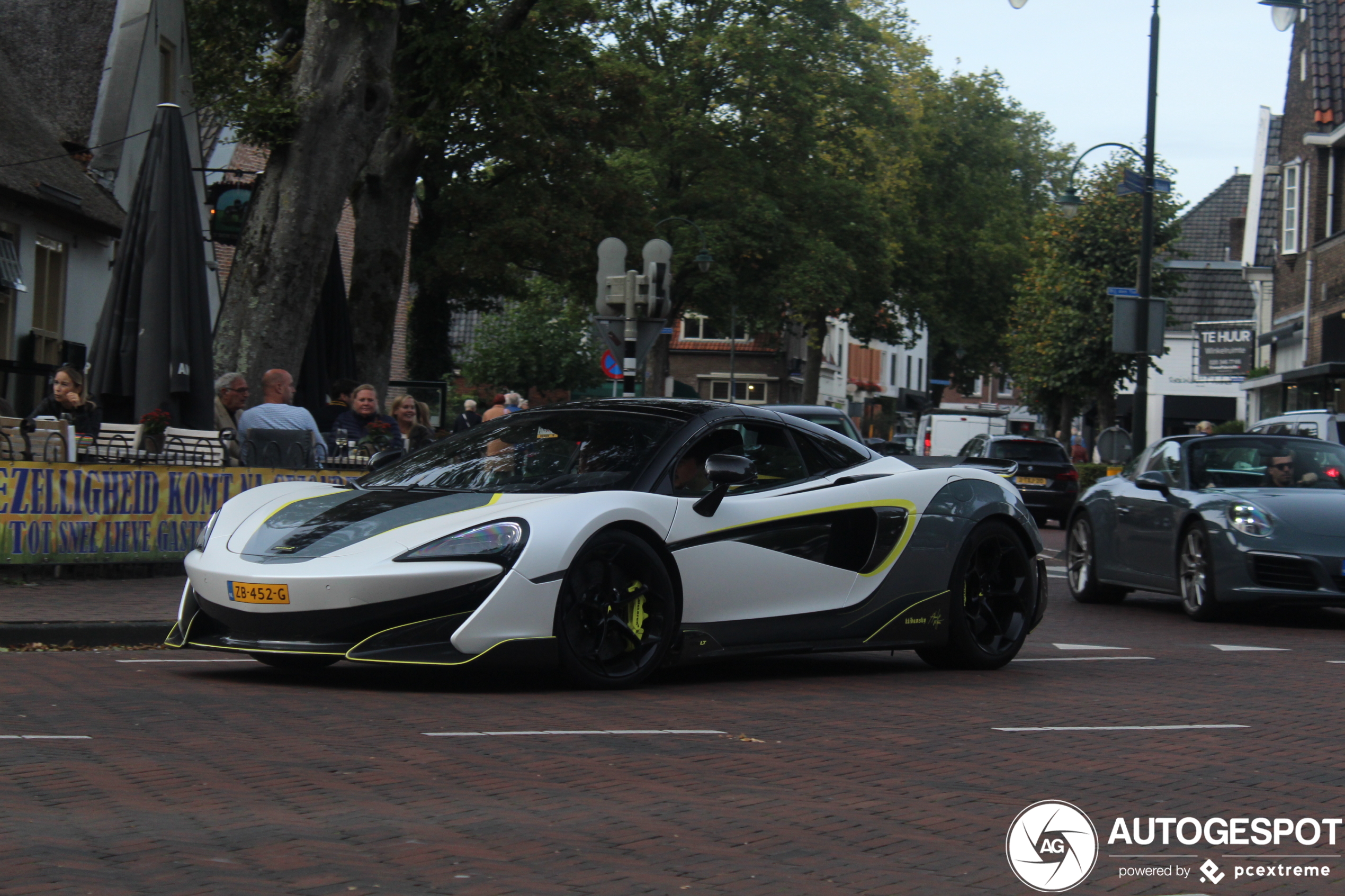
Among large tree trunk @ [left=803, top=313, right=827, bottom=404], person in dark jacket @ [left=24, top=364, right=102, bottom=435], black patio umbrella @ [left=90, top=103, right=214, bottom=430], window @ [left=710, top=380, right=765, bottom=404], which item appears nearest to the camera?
person in dark jacket @ [left=24, top=364, right=102, bottom=435]

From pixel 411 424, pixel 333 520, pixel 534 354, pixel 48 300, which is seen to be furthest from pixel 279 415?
pixel 534 354

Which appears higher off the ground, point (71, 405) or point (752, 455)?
point (71, 405)

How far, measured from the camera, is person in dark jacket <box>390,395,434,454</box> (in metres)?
15.7

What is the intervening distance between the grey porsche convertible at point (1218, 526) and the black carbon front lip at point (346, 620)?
7.43 meters

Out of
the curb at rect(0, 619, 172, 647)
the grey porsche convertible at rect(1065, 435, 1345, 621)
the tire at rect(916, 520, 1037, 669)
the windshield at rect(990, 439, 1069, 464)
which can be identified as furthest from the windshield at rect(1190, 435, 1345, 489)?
the windshield at rect(990, 439, 1069, 464)

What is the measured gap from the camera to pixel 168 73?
2981 cm

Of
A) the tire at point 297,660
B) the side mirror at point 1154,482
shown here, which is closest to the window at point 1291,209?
the side mirror at point 1154,482

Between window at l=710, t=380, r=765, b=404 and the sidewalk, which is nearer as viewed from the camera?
the sidewalk

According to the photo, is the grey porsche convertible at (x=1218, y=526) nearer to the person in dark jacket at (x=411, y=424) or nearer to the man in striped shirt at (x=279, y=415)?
the person in dark jacket at (x=411, y=424)

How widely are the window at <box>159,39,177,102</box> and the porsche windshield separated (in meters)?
23.0

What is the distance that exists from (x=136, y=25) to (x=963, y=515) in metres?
21.8

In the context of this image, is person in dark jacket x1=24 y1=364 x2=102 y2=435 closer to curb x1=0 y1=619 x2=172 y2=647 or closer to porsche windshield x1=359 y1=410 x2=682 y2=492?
curb x1=0 y1=619 x2=172 y2=647

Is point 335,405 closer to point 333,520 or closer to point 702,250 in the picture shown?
point 333,520

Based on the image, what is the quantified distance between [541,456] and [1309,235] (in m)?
33.6
